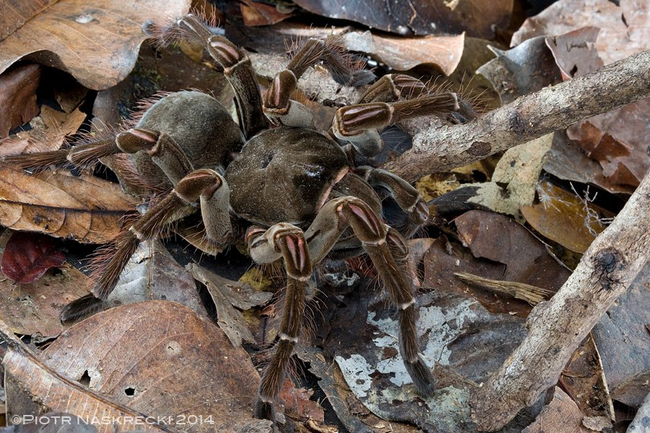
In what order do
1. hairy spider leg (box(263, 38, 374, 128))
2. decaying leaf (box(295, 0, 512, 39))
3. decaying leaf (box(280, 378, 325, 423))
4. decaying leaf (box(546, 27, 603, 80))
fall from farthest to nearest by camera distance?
decaying leaf (box(295, 0, 512, 39)), decaying leaf (box(546, 27, 603, 80)), hairy spider leg (box(263, 38, 374, 128)), decaying leaf (box(280, 378, 325, 423))

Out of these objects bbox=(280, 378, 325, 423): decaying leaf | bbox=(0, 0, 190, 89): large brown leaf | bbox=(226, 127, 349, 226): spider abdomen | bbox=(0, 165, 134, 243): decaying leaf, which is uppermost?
bbox=(0, 0, 190, 89): large brown leaf

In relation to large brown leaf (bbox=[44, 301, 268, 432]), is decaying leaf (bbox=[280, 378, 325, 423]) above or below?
below

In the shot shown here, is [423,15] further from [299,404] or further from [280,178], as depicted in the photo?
[299,404]

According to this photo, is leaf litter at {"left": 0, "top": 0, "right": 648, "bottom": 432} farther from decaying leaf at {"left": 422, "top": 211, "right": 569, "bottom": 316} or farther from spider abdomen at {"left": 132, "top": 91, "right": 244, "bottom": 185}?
spider abdomen at {"left": 132, "top": 91, "right": 244, "bottom": 185}

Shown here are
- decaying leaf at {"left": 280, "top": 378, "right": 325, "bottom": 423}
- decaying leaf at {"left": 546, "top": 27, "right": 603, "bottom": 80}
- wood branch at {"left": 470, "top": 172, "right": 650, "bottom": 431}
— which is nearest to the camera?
wood branch at {"left": 470, "top": 172, "right": 650, "bottom": 431}

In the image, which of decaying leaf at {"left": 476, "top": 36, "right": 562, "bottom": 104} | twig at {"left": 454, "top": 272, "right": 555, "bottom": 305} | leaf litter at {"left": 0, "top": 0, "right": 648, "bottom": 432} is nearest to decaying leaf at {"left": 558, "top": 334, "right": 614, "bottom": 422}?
leaf litter at {"left": 0, "top": 0, "right": 648, "bottom": 432}

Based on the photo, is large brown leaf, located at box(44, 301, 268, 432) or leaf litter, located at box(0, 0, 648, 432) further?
leaf litter, located at box(0, 0, 648, 432)

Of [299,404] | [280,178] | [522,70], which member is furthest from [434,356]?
[522,70]
